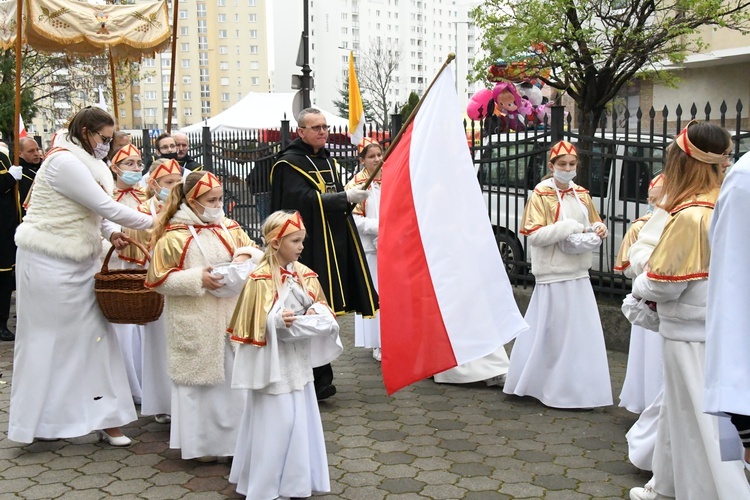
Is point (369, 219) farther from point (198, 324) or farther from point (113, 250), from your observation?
point (198, 324)

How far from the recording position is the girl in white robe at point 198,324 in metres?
5.23

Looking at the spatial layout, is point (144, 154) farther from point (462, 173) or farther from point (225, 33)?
point (225, 33)

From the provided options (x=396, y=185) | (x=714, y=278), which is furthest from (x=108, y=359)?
(x=714, y=278)

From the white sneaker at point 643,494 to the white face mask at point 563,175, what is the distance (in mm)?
2607

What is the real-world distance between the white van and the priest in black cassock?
2668 mm

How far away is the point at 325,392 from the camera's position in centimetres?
673

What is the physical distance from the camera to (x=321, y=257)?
655cm

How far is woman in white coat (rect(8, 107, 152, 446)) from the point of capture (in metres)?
5.52

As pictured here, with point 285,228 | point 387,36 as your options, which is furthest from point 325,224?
point 387,36

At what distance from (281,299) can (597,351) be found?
288 cm

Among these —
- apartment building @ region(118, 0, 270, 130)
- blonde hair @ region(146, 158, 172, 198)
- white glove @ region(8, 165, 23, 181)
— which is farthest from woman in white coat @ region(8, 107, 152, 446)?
apartment building @ region(118, 0, 270, 130)

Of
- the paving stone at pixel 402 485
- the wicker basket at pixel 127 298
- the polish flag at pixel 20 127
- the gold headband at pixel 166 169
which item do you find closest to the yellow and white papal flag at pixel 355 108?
the gold headband at pixel 166 169

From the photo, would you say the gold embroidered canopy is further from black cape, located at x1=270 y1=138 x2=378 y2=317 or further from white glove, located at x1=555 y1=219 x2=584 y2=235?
white glove, located at x1=555 y1=219 x2=584 y2=235

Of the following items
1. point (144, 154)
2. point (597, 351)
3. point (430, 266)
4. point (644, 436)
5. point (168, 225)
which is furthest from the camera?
point (144, 154)
